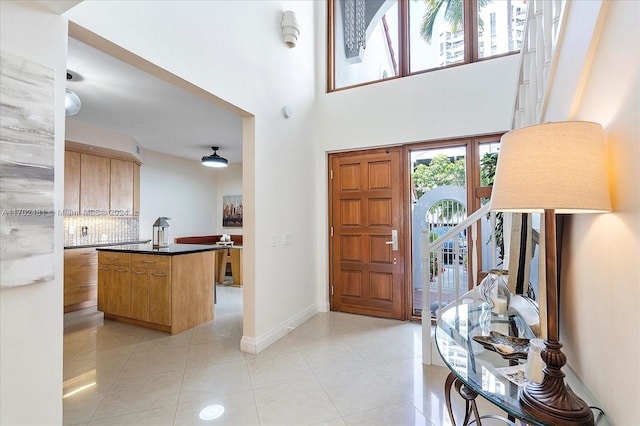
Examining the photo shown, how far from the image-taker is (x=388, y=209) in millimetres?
3928

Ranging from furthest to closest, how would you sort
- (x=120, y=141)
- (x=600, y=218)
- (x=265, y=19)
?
(x=120, y=141)
(x=265, y=19)
(x=600, y=218)

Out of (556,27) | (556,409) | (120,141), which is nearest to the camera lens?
(556,409)

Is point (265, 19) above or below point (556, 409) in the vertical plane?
above

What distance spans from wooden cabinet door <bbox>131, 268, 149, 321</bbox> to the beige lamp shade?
3816 millimetres

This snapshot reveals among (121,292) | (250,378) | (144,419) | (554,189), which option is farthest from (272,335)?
(554,189)

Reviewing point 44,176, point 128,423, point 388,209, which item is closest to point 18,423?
point 128,423

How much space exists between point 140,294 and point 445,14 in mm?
5059

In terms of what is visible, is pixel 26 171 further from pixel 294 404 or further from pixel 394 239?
pixel 394 239

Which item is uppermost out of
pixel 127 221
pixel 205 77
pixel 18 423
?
pixel 205 77

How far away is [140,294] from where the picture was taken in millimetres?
3604

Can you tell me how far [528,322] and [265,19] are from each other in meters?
3.49

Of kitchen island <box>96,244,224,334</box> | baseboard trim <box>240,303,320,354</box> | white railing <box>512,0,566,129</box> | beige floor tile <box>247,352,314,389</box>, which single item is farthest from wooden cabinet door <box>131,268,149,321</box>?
white railing <box>512,0,566,129</box>

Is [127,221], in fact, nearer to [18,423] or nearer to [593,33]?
[18,423]

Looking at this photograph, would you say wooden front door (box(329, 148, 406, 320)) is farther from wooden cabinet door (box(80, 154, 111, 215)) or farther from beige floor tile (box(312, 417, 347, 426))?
wooden cabinet door (box(80, 154, 111, 215))
